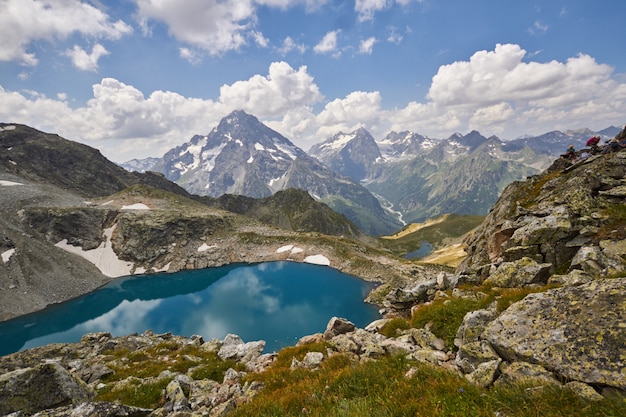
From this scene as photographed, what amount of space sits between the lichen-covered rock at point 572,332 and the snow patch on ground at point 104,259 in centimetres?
11261

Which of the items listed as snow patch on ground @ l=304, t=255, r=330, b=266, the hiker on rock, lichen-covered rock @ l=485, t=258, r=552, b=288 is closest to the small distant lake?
snow patch on ground @ l=304, t=255, r=330, b=266

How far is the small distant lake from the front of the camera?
5516cm

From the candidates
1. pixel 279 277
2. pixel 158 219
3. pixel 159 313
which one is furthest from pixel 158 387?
pixel 158 219

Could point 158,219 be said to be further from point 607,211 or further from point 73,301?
point 607,211

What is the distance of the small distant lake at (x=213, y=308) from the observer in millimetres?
55156

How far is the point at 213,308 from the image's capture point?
218ft

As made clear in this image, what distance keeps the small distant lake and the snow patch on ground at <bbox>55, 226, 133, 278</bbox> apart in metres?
5.12

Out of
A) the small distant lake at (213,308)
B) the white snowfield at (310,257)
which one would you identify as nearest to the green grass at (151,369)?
the small distant lake at (213,308)

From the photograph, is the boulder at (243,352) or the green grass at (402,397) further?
the boulder at (243,352)

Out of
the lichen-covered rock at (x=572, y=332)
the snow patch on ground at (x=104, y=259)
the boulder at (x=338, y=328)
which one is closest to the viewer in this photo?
the lichen-covered rock at (x=572, y=332)

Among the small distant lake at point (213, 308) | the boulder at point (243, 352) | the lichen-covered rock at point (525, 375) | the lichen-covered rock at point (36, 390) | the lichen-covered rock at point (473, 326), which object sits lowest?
the small distant lake at point (213, 308)

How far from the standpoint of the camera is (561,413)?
5074 millimetres

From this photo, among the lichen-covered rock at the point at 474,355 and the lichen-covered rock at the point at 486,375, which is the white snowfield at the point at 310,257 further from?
the lichen-covered rock at the point at 486,375

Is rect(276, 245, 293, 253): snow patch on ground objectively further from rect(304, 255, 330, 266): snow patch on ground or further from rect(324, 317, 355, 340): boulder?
rect(324, 317, 355, 340): boulder
